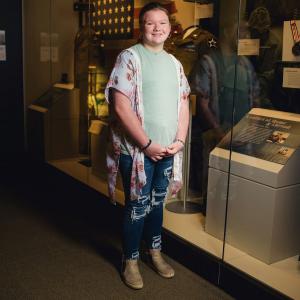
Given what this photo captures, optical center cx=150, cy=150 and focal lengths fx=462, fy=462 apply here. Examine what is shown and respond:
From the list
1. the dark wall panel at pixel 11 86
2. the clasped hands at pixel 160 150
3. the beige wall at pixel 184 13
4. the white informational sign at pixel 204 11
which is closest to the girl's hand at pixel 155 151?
the clasped hands at pixel 160 150

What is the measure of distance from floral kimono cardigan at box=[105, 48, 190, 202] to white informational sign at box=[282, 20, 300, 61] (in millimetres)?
566

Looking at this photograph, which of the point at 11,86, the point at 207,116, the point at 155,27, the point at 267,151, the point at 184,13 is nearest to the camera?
the point at 155,27

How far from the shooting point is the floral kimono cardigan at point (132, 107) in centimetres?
216

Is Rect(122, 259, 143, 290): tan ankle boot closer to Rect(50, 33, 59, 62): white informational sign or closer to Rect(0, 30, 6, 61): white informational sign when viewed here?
Rect(50, 33, 59, 62): white informational sign

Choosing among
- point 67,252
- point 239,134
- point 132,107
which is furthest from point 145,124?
point 67,252

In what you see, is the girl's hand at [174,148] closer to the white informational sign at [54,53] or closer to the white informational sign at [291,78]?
the white informational sign at [291,78]

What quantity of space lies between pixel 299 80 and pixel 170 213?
1.20 metres

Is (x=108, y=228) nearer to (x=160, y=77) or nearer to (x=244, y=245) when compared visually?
(x=244, y=245)

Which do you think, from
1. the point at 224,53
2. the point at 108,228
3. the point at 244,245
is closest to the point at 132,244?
the point at 244,245

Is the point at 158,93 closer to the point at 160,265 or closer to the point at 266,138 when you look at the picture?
the point at 266,138

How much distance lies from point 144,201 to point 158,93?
0.55 m

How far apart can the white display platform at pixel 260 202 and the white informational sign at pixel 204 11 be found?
3.01 feet

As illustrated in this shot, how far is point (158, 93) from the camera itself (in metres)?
2.21

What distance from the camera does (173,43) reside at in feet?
10.5
